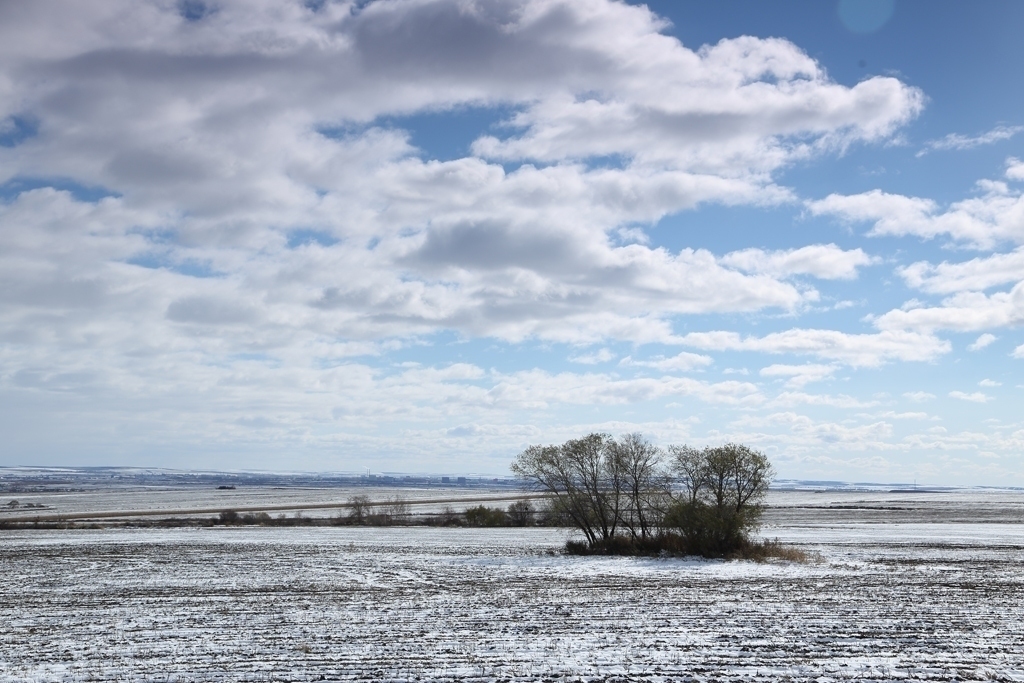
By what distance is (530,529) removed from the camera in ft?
278

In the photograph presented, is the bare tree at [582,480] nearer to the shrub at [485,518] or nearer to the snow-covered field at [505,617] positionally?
the snow-covered field at [505,617]

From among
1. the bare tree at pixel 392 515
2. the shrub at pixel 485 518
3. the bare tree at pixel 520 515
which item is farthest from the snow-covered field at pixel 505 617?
the bare tree at pixel 392 515

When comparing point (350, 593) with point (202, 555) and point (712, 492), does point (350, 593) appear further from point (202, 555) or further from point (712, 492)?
point (712, 492)

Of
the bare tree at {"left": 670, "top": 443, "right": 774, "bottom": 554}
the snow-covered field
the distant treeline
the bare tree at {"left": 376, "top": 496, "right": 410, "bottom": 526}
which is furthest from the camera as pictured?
the bare tree at {"left": 376, "top": 496, "right": 410, "bottom": 526}

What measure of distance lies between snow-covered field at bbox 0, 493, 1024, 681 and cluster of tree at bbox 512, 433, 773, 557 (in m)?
3.96

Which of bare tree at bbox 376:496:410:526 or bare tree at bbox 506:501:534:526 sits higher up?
bare tree at bbox 506:501:534:526

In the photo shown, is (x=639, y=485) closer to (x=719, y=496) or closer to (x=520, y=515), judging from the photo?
(x=719, y=496)

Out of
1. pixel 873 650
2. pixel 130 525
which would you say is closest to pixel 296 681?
pixel 873 650

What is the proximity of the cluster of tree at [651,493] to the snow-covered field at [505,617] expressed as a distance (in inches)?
156

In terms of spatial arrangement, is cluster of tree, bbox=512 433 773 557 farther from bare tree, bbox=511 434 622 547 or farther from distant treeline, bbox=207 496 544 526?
distant treeline, bbox=207 496 544 526

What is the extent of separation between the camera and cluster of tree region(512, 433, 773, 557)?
4881 centimetres

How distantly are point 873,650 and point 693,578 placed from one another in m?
18.4

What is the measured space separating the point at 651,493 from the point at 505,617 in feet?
102

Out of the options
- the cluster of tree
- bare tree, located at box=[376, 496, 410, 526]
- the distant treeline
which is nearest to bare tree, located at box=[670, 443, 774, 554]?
the cluster of tree
